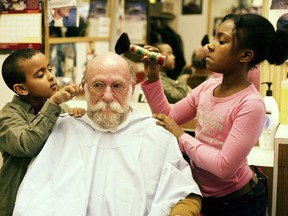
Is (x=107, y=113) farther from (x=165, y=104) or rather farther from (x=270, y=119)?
(x=270, y=119)

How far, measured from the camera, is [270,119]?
7.64 feet

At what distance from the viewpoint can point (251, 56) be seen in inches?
63.0

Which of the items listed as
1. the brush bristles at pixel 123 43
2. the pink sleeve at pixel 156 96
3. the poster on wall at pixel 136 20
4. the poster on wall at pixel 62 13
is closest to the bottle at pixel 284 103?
the pink sleeve at pixel 156 96

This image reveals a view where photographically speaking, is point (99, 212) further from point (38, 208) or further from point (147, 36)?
point (147, 36)

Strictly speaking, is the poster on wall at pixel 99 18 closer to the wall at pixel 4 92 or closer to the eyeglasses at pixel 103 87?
the wall at pixel 4 92

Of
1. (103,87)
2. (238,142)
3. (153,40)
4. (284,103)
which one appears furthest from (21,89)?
(153,40)

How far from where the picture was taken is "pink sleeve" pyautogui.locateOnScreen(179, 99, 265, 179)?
153cm

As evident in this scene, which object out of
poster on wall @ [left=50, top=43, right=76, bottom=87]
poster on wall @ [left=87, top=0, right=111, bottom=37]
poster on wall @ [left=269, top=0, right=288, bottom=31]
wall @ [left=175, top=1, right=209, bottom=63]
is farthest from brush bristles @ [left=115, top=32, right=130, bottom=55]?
wall @ [left=175, top=1, right=209, bottom=63]

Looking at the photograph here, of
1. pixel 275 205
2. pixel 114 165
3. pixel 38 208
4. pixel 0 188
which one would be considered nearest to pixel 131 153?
pixel 114 165

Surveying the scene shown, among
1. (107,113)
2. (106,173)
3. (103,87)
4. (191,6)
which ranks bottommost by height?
(106,173)

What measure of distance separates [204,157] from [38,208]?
0.71 meters

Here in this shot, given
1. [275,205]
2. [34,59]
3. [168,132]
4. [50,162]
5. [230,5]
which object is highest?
[230,5]

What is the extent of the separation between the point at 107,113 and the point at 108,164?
22 centimetres

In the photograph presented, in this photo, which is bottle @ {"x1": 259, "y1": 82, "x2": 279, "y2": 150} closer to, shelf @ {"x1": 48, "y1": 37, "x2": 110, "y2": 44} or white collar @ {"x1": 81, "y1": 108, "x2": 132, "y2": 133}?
white collar @ {"x1": 81, "y1": 108, "x2": 132, "y2": 133}
